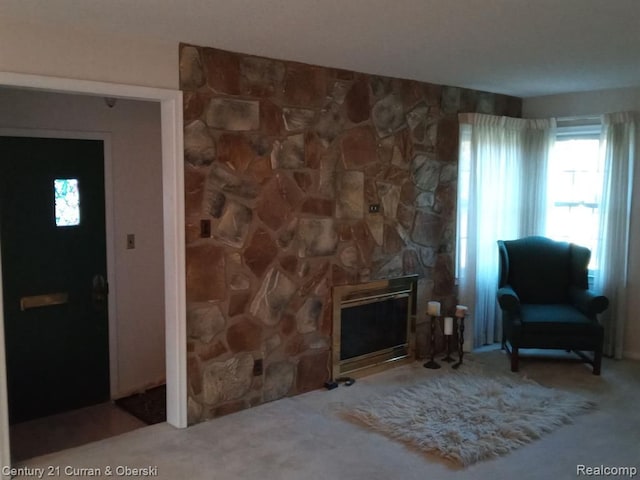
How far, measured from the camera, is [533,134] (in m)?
5.57

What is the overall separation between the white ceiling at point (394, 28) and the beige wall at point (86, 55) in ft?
0.21

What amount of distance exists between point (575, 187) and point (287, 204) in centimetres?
293

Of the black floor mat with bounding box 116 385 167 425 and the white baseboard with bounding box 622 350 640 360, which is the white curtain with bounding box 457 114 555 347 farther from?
the black floor mat with bounding box 116 385 167 425

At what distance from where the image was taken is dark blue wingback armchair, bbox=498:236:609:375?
4.65m

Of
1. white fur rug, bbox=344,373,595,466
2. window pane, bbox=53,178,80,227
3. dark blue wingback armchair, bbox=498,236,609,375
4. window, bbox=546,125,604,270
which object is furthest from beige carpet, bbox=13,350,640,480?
window, bbox=546,125,604,270

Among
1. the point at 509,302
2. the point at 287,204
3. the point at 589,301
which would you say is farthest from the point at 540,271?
the point at 287,204

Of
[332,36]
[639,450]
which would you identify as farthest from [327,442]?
[332,36]

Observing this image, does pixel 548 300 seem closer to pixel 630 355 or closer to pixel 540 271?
pixel 540 271

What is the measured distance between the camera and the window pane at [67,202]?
429cm

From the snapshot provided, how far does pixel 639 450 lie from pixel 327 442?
5.83 feet

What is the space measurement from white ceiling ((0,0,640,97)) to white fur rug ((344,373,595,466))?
2.28 meters

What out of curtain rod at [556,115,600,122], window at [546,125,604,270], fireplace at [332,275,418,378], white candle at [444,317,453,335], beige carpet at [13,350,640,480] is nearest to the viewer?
beige carpet at [13,350,640,480]

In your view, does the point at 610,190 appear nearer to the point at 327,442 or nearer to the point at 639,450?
the point at 639,450

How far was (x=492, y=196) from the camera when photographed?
539 centimetres
